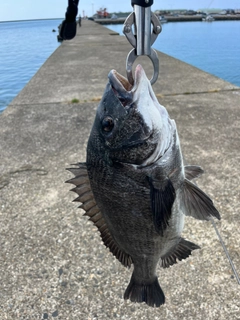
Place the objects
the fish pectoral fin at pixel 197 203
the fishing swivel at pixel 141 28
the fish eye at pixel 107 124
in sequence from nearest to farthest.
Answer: the fishing swivel at pixel 141 28, the fish eye at pixel 107 124, the fish pectoral fin at pixel 197 203

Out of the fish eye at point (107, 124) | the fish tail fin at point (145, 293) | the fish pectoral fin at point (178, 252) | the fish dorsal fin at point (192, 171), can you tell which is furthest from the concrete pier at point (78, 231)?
the fish eye at point (107, 124)

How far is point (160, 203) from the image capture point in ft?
4.94

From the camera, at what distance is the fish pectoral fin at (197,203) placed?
66.9 inches

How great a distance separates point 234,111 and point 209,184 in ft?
8.07

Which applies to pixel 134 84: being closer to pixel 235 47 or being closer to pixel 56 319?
pixel 56 319

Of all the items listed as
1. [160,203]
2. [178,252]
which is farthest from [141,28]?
[178,252]

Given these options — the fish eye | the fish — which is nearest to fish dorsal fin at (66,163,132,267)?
the fish

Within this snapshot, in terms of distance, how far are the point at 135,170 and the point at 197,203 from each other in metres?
0.46

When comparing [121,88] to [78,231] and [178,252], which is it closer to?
[178,252]

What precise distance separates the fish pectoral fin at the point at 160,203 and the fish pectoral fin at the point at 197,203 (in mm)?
233

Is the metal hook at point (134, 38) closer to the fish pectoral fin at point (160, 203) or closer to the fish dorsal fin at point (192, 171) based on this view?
Answer: the fish pectoral fin at point (160, 203)

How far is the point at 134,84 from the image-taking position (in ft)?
4.73

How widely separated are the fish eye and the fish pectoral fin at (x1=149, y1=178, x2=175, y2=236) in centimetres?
37

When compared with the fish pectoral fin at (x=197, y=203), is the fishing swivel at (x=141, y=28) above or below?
above
